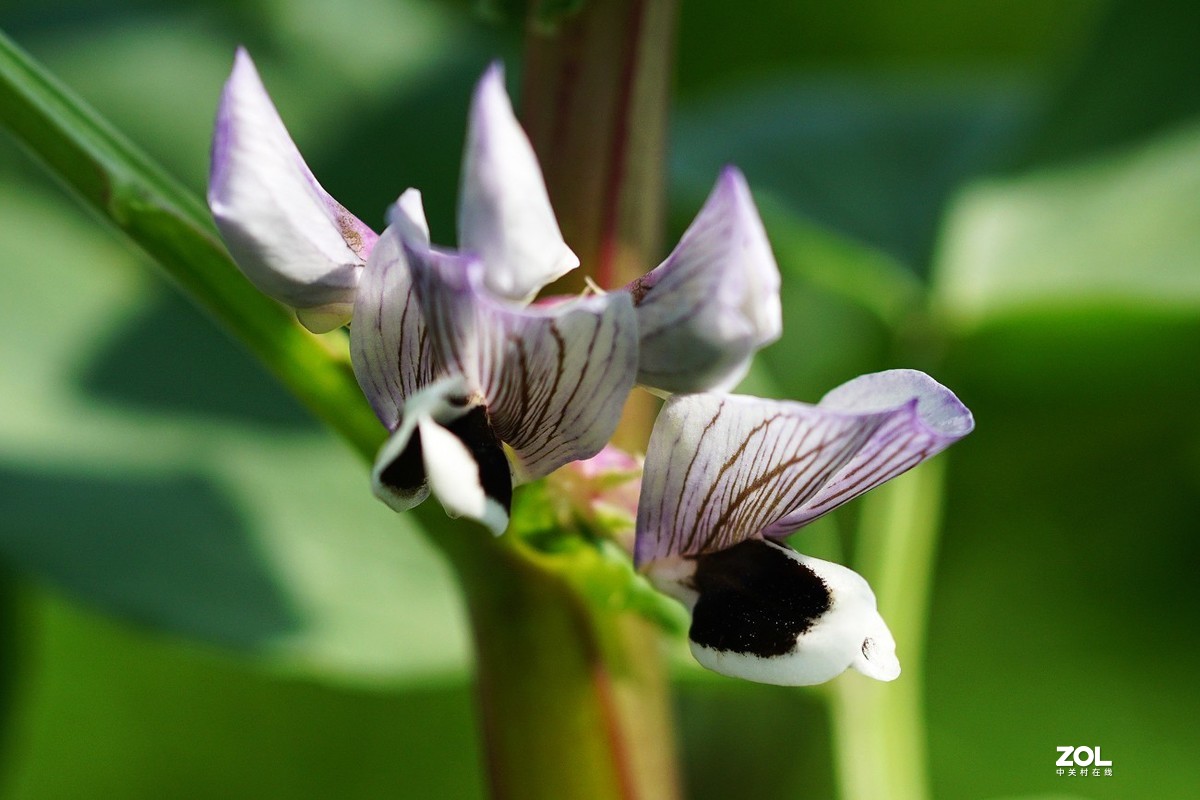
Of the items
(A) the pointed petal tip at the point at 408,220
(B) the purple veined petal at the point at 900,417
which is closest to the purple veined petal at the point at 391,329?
(A) the pointed petal tip at the point at 408,220

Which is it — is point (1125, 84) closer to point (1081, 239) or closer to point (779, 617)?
point (1081, 239)

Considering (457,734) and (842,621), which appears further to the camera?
(457,734)

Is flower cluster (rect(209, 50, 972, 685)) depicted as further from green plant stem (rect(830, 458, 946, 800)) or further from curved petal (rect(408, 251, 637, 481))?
green plant stem (rect(830, 458, 946, 800))

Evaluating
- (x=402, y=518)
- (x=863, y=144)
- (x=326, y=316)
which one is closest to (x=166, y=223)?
(x=326, y=316)

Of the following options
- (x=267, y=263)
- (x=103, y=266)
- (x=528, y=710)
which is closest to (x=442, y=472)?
(x=267, y=263)

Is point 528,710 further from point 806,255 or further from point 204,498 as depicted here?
point 806,255

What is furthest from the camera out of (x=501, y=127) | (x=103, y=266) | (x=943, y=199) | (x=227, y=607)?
(x=943, y=199)
